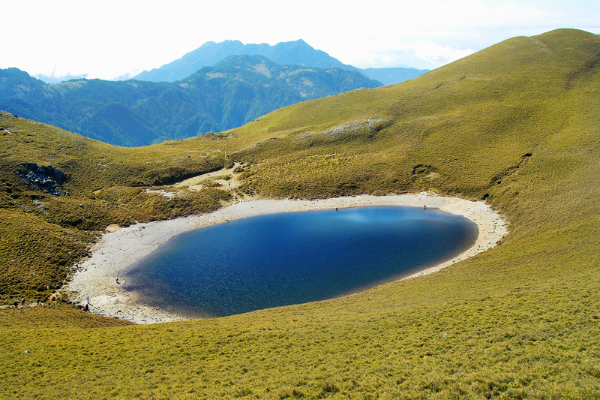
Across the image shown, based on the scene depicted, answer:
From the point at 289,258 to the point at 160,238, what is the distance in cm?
3232

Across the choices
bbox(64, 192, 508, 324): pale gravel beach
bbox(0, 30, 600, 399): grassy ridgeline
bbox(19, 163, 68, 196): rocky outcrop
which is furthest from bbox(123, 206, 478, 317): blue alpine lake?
bbox(19, 163, 68, 196): rocky outcrop

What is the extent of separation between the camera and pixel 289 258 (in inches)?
2219

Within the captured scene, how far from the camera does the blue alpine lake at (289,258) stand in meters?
45.6

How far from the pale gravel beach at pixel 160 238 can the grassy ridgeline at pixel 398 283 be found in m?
3.90

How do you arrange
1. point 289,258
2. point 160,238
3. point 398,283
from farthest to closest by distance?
point 160,238
point 289,258
point 398,283

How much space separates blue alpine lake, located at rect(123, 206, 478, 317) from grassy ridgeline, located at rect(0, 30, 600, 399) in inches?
277

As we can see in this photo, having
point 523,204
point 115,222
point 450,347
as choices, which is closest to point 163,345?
point 450,347

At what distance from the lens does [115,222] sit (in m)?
72.9

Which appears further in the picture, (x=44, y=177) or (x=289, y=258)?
(x=44, y=177)

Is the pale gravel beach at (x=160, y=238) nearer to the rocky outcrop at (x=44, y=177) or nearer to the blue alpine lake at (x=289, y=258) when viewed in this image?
the blue alpine lake at (x=289, y=258)

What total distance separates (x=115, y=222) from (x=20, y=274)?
27.0 m

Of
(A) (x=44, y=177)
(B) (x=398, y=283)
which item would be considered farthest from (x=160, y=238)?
(B) (x=398, y=283)

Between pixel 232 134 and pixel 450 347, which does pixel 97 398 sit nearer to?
pixel 450 347

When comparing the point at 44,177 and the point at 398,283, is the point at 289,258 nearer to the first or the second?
the point at 398,283
